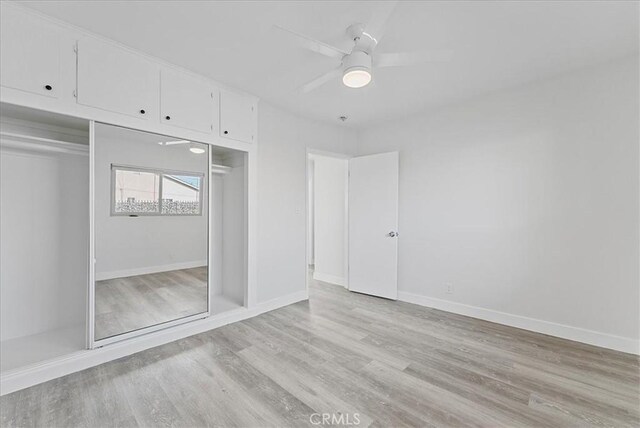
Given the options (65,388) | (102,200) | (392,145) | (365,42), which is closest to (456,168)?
(392,145)

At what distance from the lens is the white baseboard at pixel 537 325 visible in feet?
8.20

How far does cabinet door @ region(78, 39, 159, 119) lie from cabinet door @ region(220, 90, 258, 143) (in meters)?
0.69

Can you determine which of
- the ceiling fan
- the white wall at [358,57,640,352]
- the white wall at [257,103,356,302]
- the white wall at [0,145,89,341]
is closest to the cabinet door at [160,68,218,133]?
the white wall at [257,103,356,302]

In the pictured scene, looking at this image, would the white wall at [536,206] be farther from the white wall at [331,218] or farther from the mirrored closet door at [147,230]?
the mirrored closet door at [147,230]

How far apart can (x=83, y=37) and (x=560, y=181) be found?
4.52m

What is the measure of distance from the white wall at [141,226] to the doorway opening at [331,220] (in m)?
2.21

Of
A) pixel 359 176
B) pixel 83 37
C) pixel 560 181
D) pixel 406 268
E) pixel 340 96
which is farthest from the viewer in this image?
pixel 359 176

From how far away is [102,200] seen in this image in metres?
2.38

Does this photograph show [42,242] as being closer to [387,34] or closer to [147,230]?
[147,230]

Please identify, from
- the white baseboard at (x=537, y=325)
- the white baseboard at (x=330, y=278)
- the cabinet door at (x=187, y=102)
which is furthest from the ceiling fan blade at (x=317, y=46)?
the white baseboard at (x=330, y=278)

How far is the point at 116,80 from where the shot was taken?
229 centimetres

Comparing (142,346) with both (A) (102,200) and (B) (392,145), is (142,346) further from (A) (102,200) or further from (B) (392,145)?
(B) (392,145)

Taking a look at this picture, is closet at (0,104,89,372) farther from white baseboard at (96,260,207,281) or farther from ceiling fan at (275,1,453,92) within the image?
ceiling fan at (275,1,453,92)

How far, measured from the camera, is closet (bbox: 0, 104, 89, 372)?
2.29 m
